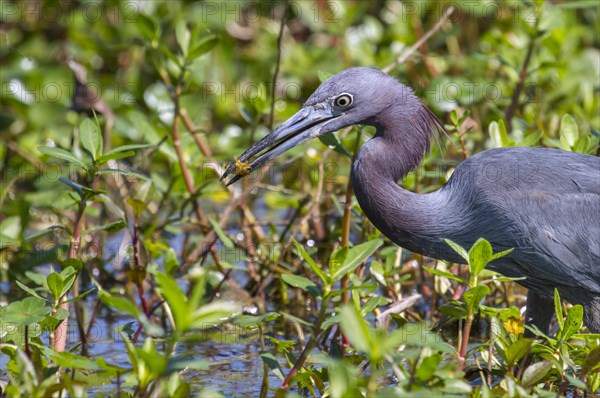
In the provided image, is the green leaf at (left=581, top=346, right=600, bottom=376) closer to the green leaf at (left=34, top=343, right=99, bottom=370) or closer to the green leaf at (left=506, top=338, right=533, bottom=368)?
the green leaf at (left=506, top=338, right=533, bottom=368)

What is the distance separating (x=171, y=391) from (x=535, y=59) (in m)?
4.26

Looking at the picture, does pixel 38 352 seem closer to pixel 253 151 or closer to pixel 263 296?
pixel 253 151

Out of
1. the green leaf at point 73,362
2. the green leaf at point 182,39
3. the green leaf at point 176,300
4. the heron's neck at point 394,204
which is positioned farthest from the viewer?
the green leaf at point 182,39

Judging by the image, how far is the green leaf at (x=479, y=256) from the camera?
12.3ft

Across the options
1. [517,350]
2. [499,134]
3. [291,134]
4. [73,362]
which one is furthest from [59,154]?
[499,134]

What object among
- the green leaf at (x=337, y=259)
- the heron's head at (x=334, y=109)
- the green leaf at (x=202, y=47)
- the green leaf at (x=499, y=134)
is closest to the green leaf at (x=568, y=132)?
the green leaf at (x=499, y=134)

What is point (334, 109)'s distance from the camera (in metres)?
4.88

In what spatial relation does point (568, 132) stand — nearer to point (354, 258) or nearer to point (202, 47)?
point (354, 258)

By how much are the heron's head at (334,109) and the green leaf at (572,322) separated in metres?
1.50

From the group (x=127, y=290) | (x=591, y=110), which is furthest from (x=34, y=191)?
(x=591, y=110)

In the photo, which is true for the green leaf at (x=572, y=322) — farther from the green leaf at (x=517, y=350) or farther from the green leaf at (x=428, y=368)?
the green leaf at (x=428, y=368)

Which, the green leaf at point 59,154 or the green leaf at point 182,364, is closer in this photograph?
the green leaf at point 182,364

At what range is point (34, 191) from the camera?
296 inches

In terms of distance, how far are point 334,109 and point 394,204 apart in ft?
1.87
